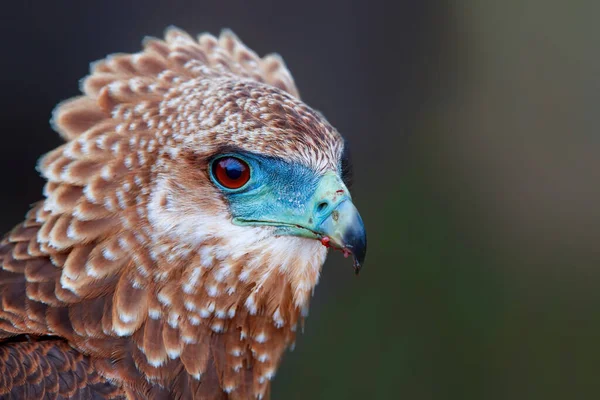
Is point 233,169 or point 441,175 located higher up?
point 233,169

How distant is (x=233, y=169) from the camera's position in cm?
248

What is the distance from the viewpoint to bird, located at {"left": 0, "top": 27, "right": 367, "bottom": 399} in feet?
8.07

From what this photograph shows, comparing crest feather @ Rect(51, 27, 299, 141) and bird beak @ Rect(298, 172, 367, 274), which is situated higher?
crest feather @ Rect(51, 27, 299, 141)

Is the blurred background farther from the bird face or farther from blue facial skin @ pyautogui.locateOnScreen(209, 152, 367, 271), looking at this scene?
blue facial skin @ pyautogui.locateOnScreen(209, 152, 367, 271)

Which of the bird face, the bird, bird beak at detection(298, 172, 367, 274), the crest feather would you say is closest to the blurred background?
the crest feather

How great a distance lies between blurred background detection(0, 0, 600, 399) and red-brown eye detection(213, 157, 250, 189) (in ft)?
10.2

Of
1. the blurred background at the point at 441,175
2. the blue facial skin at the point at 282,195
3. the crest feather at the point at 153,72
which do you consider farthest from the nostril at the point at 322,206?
the blurred background at the point at 441,175

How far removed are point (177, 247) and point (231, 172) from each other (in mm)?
346

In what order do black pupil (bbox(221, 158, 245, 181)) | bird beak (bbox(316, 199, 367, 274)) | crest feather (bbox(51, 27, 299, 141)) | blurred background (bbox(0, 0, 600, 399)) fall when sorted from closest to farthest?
bird beak (bbox(316, 199, 367, 274)) < black pupil (bbox(221, 158, 245, 181)) < crest feather (bbox(51, 27, 299, 141)) < blurred background (bbox(0, 0, 600, 399))

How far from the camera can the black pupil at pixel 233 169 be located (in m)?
2.48

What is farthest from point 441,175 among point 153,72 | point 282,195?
point 282,195

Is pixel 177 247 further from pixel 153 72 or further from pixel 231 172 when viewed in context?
pixel 153 72

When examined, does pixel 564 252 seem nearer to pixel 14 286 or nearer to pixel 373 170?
pixel 373 170

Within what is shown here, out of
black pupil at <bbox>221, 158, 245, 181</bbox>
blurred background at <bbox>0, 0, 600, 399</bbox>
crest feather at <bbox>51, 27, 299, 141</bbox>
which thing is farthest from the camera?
blurred background at <bbox>0, 0, 600, 399</bbox>
